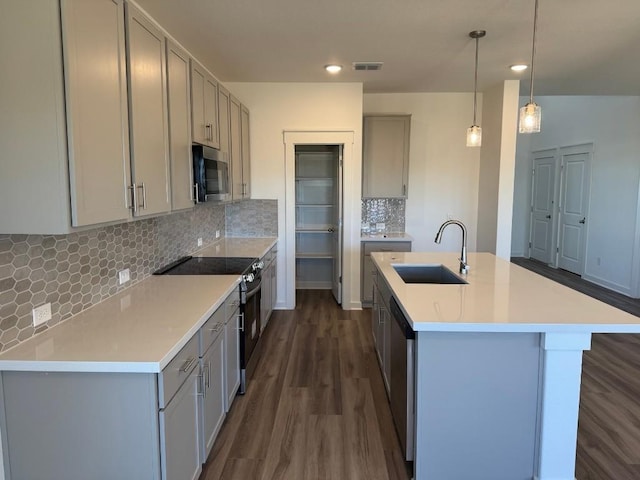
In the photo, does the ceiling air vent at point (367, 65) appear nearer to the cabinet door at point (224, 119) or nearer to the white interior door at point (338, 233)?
the white interior door at point (338, 233)

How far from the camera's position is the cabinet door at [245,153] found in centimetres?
446

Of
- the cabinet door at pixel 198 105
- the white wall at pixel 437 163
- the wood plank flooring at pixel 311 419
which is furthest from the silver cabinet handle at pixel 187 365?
the white wall at pixel 437 163

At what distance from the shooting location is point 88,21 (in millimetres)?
1616

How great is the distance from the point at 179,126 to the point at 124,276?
982 millimetres

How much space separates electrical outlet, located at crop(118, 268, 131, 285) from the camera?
247cm

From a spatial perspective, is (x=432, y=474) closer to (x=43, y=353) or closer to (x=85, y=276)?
(x=43, y=353)

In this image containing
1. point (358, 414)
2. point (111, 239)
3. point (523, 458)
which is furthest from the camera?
point (358, 414)

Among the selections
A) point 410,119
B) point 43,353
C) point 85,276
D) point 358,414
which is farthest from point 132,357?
point 410,119

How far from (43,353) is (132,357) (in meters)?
0.36

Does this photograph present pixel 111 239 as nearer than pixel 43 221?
No

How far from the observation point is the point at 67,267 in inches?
77.7

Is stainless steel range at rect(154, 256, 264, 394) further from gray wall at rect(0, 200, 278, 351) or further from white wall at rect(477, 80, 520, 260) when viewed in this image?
white wall at rect(477, 80, 520, 260)

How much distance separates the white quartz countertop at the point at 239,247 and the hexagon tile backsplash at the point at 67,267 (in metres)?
0.72

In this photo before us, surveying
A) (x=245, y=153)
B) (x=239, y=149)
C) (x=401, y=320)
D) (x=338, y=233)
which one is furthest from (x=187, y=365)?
(x=338, y=233)
